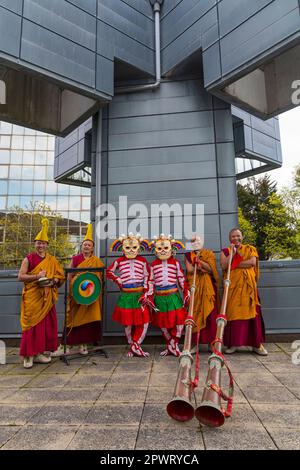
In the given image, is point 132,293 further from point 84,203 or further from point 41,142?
point 41,142

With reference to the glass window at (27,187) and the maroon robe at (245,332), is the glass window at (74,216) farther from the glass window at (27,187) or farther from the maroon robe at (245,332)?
the maroon robe at (245,332)

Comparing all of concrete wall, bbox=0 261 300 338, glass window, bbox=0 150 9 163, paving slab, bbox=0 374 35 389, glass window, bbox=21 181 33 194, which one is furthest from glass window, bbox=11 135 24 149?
paving slab, bbox=0 374 35 389

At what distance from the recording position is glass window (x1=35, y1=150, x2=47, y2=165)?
1484 inches

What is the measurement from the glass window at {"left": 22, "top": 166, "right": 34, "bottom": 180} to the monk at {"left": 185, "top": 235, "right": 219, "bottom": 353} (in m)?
35.8

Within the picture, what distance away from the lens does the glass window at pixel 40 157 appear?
3769 centimetres

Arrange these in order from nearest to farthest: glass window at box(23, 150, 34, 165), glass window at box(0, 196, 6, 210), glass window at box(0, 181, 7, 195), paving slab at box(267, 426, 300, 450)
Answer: paving slab at box(267, 426, 300, 450) < glass window at box(0, 196, 6, 210) < glass window at box(0, 181, 7, 195) < glass window at box(23, 150, 34, 165)

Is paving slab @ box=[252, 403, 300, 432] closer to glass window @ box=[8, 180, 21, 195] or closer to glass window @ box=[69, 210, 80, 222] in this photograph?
glass window @ box=[69, 210, 80, 222]

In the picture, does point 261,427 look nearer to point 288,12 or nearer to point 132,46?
point 288,12

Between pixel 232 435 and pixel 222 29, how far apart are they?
6.27 metres

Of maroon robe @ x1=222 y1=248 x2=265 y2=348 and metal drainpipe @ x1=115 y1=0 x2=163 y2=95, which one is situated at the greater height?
metal drainpipe @ x1=115 y1=0 x2=163 y2=95

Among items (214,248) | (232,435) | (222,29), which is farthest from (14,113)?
(232,435)

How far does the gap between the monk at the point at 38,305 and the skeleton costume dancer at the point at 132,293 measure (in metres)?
0.96

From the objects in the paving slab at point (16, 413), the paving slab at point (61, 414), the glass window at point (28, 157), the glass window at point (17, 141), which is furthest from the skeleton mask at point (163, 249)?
the glass window at point (17, 141)
